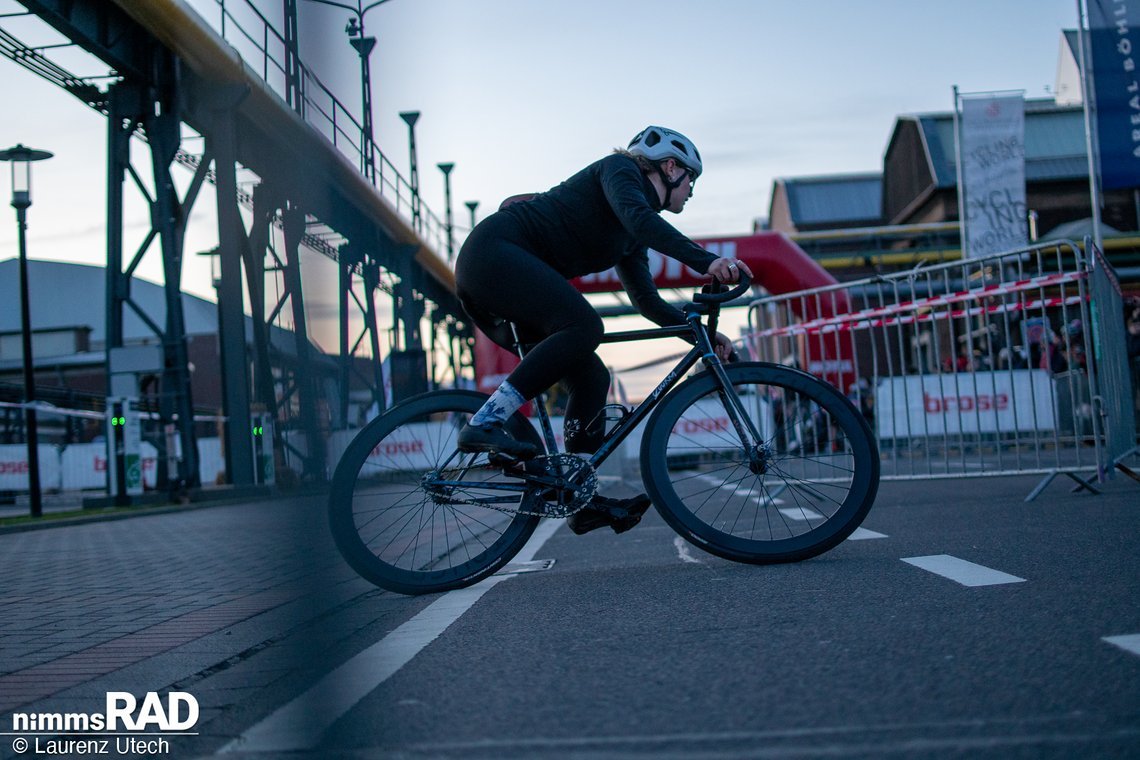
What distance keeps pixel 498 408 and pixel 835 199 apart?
5429 centimetres

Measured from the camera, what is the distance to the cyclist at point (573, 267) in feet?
13.9

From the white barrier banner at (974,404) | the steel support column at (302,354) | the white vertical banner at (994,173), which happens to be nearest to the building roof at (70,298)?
the white vertical banner at (994,173)

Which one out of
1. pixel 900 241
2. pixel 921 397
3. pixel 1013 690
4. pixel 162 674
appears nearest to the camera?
pixel 1013 690

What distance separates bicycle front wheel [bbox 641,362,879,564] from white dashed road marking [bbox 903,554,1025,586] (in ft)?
0.93

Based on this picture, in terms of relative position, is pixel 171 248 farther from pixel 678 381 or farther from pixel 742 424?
pixel 742 424

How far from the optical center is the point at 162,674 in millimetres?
3197

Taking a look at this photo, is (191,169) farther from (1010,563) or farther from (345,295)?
(345,295)

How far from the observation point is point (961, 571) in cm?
399

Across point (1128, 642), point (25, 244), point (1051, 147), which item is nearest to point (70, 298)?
point (25, 244)

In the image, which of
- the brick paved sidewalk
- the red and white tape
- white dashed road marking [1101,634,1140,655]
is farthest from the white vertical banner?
white dashed road marking [1101,634,1140,655]

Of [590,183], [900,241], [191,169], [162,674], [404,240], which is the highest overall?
[900,241]

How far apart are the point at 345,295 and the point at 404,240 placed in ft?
2.58

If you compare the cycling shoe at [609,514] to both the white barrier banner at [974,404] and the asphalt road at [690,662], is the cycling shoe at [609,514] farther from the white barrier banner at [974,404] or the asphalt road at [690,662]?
the white barrier banner at [974,404]

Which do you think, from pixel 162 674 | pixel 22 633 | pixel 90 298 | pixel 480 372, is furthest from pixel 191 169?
pixel 90 298
